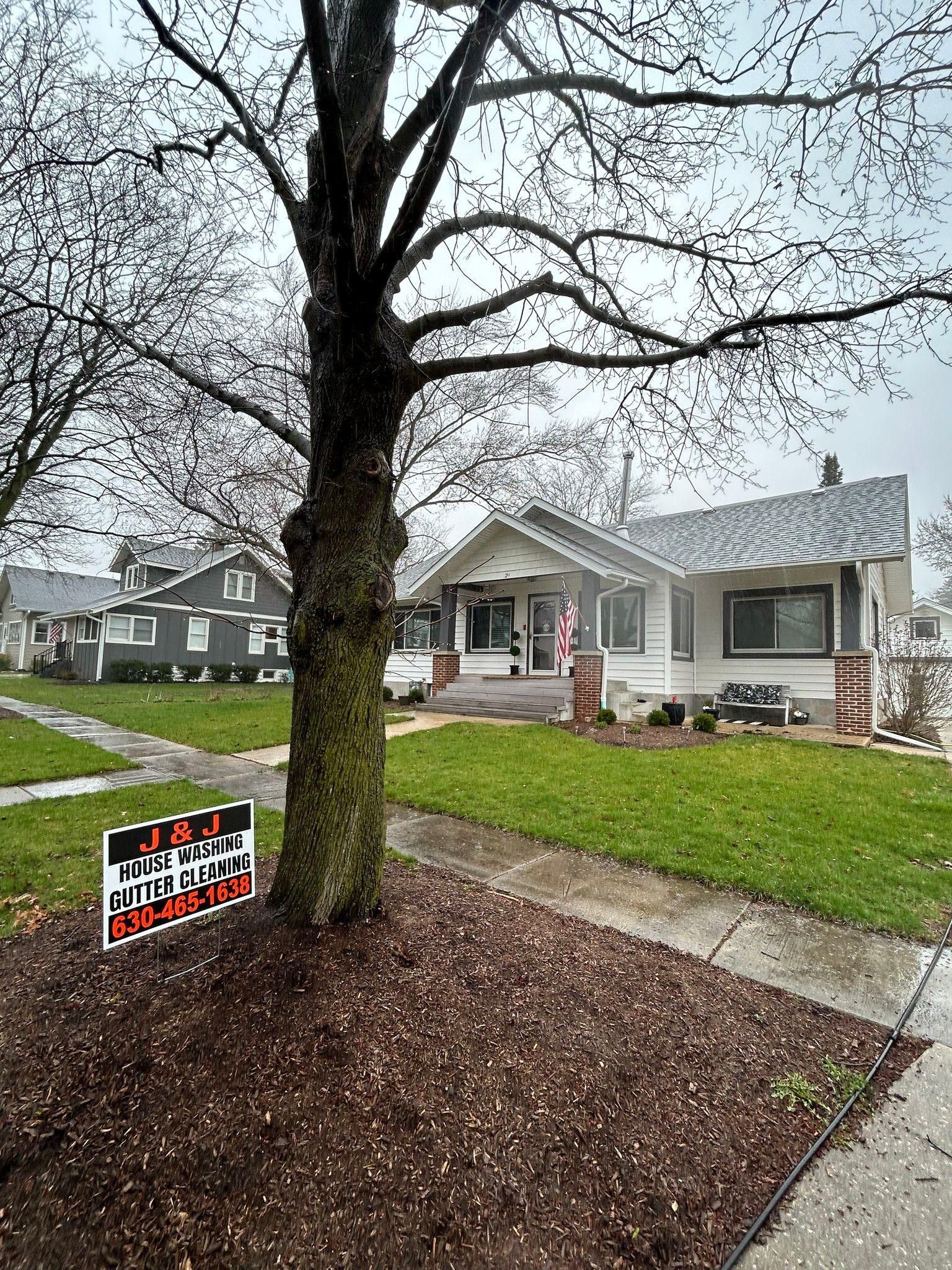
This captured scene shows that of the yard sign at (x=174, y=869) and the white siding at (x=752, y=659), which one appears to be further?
the white siding at (x=752, y=659)

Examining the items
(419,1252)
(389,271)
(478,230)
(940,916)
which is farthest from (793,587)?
(419,1252)

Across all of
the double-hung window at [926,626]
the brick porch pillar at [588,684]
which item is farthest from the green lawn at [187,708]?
the double-hung window at [926,626]

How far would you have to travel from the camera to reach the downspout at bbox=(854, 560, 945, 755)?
10422 mm

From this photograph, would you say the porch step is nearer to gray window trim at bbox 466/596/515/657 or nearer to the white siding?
gray window trim at bbox 466/596/515/657

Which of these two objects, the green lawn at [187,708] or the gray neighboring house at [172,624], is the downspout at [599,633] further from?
the gray neighboring house at [172,624]

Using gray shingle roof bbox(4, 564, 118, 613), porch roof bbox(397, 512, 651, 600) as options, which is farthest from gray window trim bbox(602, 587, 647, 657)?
gray shingle roof bbox(4, 564, 118, 613)

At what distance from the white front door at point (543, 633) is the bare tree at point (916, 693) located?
7.47m

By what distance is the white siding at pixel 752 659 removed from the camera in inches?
457

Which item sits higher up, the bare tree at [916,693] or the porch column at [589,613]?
the porch column at [589,613]

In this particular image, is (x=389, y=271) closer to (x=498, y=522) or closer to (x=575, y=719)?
(x=575, y=719)

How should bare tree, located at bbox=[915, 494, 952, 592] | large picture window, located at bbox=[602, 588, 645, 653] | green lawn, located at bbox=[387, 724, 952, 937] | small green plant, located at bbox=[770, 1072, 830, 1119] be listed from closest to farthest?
small green plant, located at bbox=[770, 1072, 830, 1119] < green lawn, located at bbox=[387, 724, 952, 937] < large picture window, located at bbox=[602, 588, 645, 653] < bare tree, located at bbox=[915, 494, 952, 592]

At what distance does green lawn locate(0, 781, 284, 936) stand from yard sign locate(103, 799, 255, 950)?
1.56 m

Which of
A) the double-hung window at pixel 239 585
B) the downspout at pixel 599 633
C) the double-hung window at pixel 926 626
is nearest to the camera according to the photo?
the downspout at pixel 599 633

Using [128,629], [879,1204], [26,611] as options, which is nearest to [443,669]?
[879,1204]
